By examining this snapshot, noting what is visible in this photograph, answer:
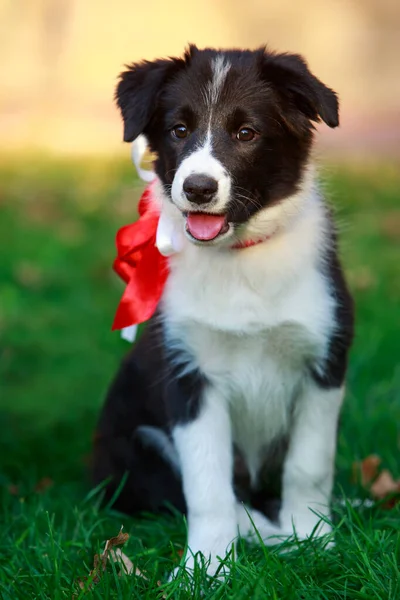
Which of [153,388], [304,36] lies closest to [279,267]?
[153,388]

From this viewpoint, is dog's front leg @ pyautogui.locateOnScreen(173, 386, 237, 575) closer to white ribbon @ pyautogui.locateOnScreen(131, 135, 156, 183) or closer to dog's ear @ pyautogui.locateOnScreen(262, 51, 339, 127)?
white ribbon @ pyautogui.locateOnScreen(131, 135, 156, 183)

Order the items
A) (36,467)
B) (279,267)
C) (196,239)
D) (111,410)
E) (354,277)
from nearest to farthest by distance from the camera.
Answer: (196,239) → (279,267) → (111,410) → (36,467) → (354,277)

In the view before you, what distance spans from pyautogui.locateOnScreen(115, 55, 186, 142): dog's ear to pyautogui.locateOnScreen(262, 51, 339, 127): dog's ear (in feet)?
1.01

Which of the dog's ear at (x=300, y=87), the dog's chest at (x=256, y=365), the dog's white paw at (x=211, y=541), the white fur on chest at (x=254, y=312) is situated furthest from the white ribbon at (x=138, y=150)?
the dog's white paw at (x=211, y=541)

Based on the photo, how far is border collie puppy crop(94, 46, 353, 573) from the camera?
2.83 meters

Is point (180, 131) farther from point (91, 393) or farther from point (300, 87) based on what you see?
point (91, 393)

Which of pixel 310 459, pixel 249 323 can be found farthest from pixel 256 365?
pixel 310 459

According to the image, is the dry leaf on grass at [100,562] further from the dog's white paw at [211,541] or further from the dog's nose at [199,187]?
the dog's nose at [199,187]

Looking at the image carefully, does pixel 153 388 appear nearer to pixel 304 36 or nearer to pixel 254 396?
pixel 254 396

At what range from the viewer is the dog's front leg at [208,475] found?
2.90 meters

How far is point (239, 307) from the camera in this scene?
2947mm

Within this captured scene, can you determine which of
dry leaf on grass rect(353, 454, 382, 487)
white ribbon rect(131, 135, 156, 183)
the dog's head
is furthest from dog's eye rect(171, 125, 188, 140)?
dry leaf on grass rect(353, 454, 382, 487)

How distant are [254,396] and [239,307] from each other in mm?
338

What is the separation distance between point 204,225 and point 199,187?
19 cm
